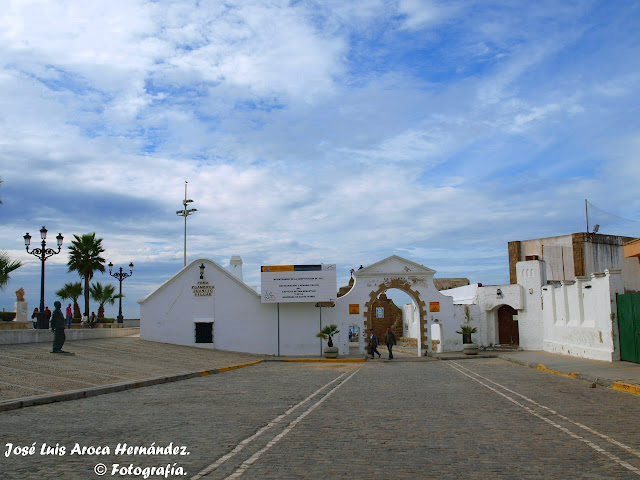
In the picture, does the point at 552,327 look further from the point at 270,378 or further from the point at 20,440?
the point at 20,440

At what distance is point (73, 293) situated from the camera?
159ft

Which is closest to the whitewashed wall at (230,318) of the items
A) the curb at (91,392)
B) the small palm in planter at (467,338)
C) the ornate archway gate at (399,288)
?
the ornate archway gate at (399,288)

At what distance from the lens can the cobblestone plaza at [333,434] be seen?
258 inches

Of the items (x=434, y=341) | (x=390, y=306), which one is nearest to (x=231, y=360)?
(x=434, y=341)

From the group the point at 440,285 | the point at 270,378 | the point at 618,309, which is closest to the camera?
the point at 270,378

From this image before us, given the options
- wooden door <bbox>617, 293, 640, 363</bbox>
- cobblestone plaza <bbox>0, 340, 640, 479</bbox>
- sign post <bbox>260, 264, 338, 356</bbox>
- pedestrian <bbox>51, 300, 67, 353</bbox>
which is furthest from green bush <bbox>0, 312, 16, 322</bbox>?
wooden door <bbox>617, 293, 640, 363</bbox>

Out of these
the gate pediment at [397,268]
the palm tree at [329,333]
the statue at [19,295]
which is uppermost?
the gate pediment at [397,268]

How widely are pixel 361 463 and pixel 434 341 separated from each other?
30079 millimetres

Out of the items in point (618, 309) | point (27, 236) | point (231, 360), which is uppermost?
point (27, 236)

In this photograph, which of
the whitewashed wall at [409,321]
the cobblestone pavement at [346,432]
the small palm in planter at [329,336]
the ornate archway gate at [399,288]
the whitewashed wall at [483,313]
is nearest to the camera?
the cobblestone pavement at [346,432]

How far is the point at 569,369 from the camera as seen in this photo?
20.3 m

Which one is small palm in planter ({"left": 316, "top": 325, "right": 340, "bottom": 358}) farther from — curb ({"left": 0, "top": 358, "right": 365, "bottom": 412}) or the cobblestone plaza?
the cobblestone plaza

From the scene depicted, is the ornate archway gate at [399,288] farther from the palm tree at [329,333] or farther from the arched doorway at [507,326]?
the arched doorway at [507,326]

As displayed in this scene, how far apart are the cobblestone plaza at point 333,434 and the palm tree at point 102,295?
40.1 m
